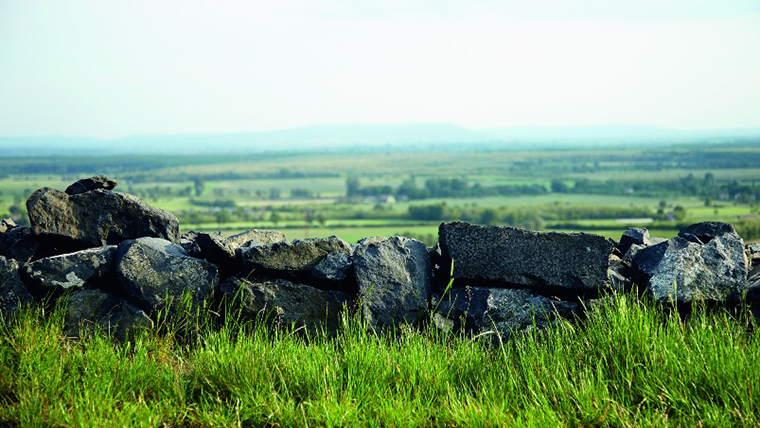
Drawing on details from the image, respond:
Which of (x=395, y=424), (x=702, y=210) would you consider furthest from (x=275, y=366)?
(x=702, y=210)

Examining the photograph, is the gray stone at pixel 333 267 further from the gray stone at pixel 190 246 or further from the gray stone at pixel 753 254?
the gray stone at pixel 753 254

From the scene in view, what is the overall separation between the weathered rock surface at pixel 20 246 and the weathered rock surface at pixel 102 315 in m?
0.83

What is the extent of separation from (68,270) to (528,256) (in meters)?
4.12

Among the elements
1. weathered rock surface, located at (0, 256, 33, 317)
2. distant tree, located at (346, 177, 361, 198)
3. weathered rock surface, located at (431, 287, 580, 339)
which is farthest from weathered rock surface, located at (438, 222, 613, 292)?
distant tree, located at (346, 177, 361, 198)

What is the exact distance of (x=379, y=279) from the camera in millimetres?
6176

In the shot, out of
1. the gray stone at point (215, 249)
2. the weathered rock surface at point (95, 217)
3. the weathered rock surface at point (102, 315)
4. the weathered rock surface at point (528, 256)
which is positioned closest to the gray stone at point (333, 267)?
the gray stone at point (215, 249)

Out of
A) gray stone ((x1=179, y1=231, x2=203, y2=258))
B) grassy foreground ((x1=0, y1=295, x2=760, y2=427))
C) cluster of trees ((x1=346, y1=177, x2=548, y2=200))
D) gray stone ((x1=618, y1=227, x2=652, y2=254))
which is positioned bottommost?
cluster of trees ((x1=346, y1=177, x2=548, y2=200))

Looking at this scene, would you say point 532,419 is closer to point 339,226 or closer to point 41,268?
point 41,268

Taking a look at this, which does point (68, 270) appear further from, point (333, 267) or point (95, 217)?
point (333, 267)

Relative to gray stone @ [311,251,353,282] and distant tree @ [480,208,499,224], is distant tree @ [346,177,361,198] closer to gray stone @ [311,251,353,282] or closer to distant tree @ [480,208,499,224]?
distant tree @ [480,208,499,224]

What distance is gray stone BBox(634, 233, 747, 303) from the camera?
5965 millimetres

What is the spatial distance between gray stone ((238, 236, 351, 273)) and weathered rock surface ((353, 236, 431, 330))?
40 cm

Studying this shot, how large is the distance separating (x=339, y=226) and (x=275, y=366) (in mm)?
60620

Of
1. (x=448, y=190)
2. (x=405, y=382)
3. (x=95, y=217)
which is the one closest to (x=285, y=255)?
(x=405, y=382)
